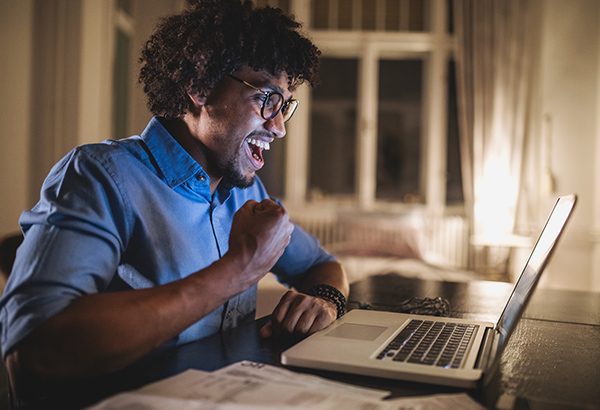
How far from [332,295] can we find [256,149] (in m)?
0.38

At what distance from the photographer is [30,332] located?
777mm

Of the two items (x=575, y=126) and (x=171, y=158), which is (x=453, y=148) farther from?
(x=171, y=158)

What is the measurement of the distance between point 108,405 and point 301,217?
4.97 m

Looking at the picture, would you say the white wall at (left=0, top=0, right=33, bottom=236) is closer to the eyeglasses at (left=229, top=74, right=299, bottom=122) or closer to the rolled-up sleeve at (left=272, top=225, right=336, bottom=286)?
the rolled-up sleeve at (left=272, top=225, right=336, bottom=286)

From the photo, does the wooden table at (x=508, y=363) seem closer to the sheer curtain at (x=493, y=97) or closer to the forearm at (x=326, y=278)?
the forearm at (x=326, y=278)

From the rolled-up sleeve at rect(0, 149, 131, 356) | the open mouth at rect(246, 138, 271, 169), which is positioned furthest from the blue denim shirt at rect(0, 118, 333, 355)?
the open mouth at rect(246, 138, 271, 169)

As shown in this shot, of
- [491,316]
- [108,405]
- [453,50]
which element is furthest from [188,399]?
[453,50]

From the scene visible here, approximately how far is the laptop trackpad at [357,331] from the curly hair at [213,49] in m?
0.58

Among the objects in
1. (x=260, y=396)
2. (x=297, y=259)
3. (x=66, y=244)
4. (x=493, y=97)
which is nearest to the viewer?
(x=260, y=396)

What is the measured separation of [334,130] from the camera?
19.1 feet

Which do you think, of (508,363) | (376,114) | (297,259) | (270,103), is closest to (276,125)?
(270,103)

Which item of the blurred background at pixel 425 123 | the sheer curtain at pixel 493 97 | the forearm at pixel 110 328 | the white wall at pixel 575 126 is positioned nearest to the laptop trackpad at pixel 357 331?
the forearm at pixel 110 328

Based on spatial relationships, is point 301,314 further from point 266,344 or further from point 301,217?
point 301,217

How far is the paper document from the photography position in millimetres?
662
